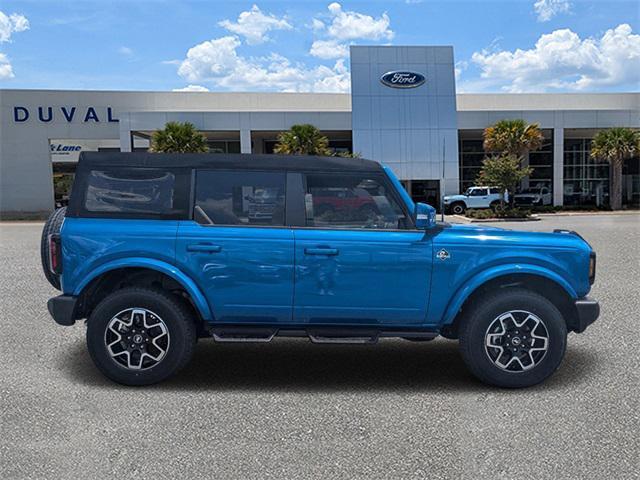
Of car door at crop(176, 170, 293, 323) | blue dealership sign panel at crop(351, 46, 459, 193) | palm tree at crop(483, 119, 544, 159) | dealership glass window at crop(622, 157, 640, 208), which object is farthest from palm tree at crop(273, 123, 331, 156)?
dealership glass window at crop(622, 157, 640, 208)

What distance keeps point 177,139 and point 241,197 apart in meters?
25.2

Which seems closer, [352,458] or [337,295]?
[352,458]

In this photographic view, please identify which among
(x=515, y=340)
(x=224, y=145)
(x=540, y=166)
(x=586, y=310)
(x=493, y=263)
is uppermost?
(x=224, y=145)

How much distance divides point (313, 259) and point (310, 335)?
0.66 metres

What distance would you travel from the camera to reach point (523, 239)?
417cm

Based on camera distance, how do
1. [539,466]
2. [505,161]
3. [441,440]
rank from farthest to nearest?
1. [505,161]
2. [441,440]
3. [539,466]

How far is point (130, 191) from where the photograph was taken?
4.22m

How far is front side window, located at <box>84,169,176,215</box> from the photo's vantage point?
420 centimetres

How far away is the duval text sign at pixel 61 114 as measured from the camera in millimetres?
33719

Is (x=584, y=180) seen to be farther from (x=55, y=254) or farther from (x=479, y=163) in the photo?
(x=55, y=254)

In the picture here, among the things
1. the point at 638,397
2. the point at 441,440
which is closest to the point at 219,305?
the point at 441,440

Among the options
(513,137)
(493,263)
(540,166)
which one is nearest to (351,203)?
(493,263)

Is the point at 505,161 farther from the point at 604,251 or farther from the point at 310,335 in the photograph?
the point at 310,335

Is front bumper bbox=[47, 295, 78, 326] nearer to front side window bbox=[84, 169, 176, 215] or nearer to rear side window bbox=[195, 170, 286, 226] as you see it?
front side window bbox=[84, 169, 176, 215]
